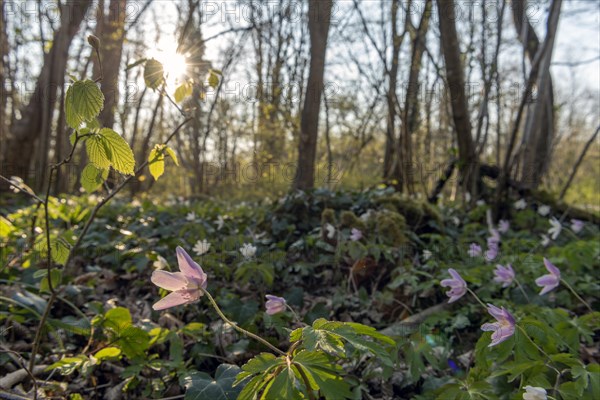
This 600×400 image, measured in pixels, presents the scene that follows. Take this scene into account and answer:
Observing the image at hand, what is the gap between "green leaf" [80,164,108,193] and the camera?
1.40 metres

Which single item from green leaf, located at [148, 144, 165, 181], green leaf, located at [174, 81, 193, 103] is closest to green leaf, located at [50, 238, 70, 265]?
green leaf, located at [148, 144, 165, 181]

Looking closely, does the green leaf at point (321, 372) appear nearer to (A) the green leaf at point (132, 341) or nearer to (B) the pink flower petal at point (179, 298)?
(B) the pink flower petal at point (179, 298)

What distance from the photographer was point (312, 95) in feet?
18.1

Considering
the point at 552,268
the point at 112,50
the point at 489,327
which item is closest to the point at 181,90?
the point at 489,327

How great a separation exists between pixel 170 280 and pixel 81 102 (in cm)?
50

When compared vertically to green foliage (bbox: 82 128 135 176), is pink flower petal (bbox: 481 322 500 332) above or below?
below

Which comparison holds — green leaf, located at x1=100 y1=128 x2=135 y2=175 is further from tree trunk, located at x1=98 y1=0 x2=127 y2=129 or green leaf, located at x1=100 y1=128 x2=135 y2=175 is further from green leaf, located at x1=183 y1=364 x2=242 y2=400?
tree trunk, located at x1=98 y1=0 x2=127 y2=129

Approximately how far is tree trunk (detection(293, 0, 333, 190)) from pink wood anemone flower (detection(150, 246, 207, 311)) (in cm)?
438

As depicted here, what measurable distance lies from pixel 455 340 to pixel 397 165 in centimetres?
459

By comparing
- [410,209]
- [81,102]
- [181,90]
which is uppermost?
[181,90]

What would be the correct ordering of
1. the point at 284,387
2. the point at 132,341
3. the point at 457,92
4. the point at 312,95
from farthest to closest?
the point at 312,95 → the point at 457,92 → the point at 132,341 → the point at 284,387

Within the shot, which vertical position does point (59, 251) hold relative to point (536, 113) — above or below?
below

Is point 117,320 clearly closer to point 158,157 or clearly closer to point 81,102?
point 158,157

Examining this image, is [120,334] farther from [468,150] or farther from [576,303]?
[468,150]
